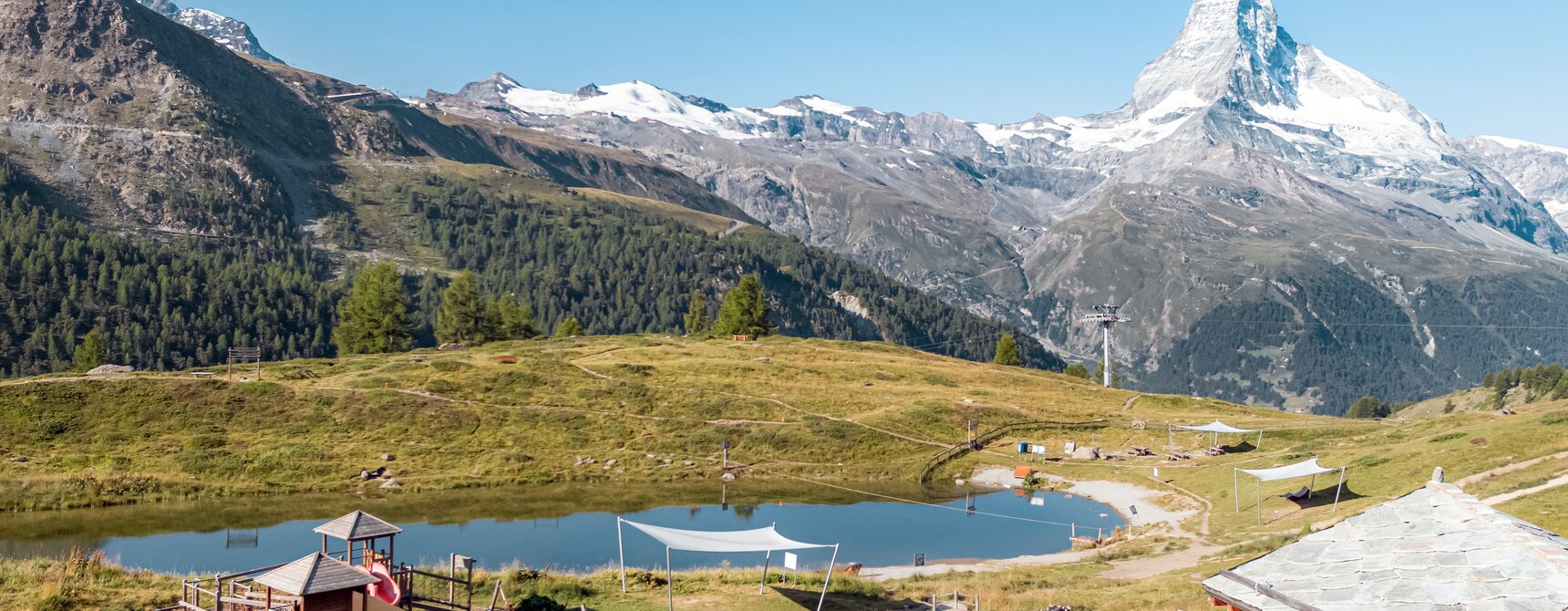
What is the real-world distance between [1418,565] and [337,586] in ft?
99.8

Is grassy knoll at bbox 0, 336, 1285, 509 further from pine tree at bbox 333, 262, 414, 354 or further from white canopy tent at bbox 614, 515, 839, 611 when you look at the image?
white canopy tent at bbox 614, 515, 839, 611

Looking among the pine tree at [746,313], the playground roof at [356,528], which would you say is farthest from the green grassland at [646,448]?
the pine tree at [746,313]

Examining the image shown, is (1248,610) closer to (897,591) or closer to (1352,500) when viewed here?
(897,591)

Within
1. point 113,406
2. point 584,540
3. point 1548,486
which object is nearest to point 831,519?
point 584,540

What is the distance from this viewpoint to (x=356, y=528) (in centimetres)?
3869

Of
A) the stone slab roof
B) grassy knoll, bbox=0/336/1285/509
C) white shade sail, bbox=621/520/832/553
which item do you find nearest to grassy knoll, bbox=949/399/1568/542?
grassy knoll, bbox=0/336/1285/509

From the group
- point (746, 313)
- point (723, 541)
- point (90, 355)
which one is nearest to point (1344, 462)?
point (723, 541)

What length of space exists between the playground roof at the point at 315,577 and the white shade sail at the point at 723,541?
1284cm

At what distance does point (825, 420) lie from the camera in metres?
109

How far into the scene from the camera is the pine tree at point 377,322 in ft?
544

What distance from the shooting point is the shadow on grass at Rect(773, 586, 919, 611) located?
154 feet

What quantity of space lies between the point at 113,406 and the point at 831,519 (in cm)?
6584

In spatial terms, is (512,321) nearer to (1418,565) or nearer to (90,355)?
(90,355)

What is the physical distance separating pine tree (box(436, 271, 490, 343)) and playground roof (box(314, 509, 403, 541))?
138855mm
